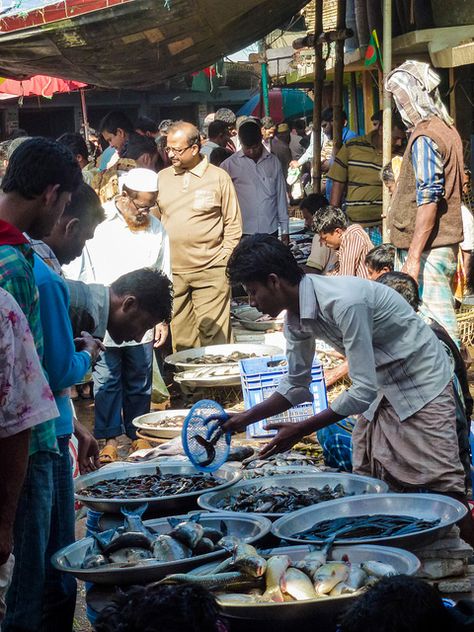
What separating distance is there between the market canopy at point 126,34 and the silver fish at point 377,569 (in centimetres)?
695

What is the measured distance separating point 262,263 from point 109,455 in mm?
3647

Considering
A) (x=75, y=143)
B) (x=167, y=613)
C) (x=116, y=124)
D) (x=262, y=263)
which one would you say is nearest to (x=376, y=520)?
(x=262, y=263)

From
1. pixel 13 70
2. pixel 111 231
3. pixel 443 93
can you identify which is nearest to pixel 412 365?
pixel 111 231

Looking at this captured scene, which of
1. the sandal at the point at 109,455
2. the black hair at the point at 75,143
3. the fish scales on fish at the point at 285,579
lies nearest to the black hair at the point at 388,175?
the sandal at the point at 109,455

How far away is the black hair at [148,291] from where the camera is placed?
15.0 ft

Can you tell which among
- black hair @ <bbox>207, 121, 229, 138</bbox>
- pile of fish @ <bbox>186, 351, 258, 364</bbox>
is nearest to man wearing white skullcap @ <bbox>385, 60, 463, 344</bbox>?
pile of fish @ <bbox>186, 351, 258, 364</bbox>

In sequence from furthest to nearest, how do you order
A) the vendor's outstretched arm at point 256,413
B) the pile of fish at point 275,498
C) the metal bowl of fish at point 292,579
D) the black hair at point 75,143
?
1. the black hair at point 75,143
2. the vendor's outstretched arm at point 256,413
3. the pile of fish at point 275,498
4. the metal bowl of fish at point 292,579

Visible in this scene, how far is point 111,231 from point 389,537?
491 cm

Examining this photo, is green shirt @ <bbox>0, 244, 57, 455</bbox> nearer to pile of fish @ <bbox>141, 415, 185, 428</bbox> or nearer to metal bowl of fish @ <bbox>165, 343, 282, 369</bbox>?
pile of fish @ <bbox>141, 415, 185, 428</bbox>

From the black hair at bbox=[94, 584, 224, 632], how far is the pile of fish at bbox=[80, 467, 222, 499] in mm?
1966

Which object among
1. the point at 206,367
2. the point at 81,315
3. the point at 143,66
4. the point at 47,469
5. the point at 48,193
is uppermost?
the point at 143,66

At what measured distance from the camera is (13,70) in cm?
1091

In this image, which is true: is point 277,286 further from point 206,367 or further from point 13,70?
point 13,70

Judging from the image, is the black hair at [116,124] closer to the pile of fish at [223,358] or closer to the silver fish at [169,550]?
the pile of fish at [223,358]
